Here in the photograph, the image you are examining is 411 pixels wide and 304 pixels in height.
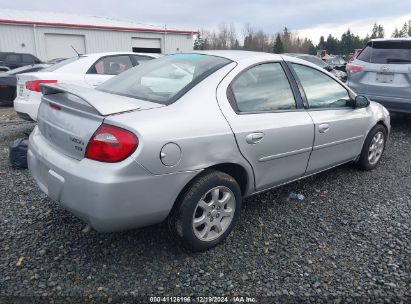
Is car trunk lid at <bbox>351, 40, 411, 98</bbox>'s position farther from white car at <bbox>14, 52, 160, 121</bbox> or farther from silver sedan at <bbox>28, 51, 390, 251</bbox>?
white car at <bbox>14, 52, 160, 121</bbox>

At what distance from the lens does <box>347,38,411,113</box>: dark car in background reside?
242 inches

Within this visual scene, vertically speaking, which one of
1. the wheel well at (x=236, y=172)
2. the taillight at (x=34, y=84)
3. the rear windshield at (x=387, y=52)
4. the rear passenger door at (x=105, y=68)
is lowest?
the wheel well at (x=236, y=172)

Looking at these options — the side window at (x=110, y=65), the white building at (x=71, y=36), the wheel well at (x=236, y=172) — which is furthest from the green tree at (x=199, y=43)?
the wheel well at (x=236, y=172)

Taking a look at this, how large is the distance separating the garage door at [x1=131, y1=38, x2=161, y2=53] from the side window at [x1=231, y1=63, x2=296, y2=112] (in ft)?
79.6

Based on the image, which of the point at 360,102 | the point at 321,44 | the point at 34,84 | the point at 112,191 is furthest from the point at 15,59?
the point at 321,44

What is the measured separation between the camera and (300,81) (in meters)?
3.46

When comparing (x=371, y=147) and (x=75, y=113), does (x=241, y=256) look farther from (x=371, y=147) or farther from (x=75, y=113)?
(x=371, y=147)

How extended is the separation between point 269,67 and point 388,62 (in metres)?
4.16

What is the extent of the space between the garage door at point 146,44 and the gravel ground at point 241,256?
23.8 metres

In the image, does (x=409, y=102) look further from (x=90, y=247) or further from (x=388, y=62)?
(x=90, y=247)

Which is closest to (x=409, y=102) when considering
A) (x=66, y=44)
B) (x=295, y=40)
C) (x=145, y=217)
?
(x=145, y=217)

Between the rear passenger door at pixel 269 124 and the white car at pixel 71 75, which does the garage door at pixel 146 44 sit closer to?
the white car at pixel 71 75

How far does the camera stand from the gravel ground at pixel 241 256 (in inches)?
94.7

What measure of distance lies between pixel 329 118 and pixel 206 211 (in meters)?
1.73
